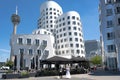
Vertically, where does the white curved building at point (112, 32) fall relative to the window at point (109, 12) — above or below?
below

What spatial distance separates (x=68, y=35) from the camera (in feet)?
332

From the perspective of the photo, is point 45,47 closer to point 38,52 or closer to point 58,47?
point 38,52

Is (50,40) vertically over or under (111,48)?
over

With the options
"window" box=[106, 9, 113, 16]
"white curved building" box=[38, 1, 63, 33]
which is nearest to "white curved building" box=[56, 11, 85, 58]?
"white curved building" box=[38, 1, 63, 33]

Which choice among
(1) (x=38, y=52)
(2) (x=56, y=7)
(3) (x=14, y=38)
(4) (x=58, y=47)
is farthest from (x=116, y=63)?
(2) (x=56, y=7)

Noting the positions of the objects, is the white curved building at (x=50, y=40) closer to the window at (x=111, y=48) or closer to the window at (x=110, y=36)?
the window at (x=111, y=48)

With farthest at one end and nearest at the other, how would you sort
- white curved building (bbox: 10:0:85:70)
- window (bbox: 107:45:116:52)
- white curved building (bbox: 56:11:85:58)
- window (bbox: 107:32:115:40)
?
1. white curved building (bbox: 56:11:85:58)
2. white curved building (bbox: 10:0:85:70)
3. window (bbox: 107:32:115:40)
4. window (bbox: 107:45:116:52)

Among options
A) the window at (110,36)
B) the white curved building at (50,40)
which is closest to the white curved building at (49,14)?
the white curved building at (50,40)

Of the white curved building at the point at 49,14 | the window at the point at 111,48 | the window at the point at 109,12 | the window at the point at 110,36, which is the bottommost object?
the window at the point at 111,48

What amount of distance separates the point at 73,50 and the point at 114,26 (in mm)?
49681

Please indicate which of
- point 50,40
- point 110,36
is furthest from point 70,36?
point 110,36

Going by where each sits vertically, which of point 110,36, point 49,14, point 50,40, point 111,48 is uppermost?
point 49,14

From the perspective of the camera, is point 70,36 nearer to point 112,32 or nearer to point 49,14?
point 49,14

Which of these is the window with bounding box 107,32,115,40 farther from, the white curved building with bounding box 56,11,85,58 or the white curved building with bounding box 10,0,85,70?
the white curved building with bounding box 56,11,85,58
